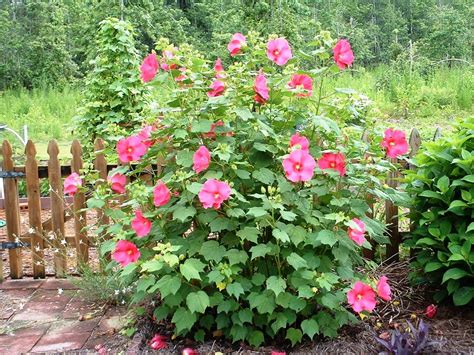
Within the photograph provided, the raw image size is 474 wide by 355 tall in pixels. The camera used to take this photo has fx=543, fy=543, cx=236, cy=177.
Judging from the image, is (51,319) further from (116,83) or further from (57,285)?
(116,83)

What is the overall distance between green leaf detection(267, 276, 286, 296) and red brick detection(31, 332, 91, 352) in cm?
110

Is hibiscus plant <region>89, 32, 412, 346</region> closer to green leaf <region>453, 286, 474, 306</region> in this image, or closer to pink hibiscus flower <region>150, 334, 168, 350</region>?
pink hibiscus flower <region>150, 334, 168, 350</region>

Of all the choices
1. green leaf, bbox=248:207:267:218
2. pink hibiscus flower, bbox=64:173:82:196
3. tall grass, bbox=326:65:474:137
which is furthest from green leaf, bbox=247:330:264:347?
tall grass, bbox=326:65:474:137

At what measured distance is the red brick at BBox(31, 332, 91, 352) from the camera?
2804 millimetres

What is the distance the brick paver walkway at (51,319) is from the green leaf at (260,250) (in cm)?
104

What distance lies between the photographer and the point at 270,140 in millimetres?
2584

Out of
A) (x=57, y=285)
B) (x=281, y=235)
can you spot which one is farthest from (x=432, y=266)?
(x=57, y=285)

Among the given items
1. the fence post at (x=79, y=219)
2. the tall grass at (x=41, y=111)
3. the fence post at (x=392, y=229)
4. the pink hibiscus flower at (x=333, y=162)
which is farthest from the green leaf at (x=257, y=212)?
the tall grass at (x=41, y=111)

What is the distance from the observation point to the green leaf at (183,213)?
2404mm

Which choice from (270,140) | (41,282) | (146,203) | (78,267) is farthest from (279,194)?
(41,282)

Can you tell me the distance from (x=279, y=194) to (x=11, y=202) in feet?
7.47

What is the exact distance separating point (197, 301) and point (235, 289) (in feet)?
0.58

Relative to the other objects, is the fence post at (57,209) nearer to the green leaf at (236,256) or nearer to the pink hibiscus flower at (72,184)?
the pink hibiscus flower at (72,184)

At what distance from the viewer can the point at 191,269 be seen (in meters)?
2.32
